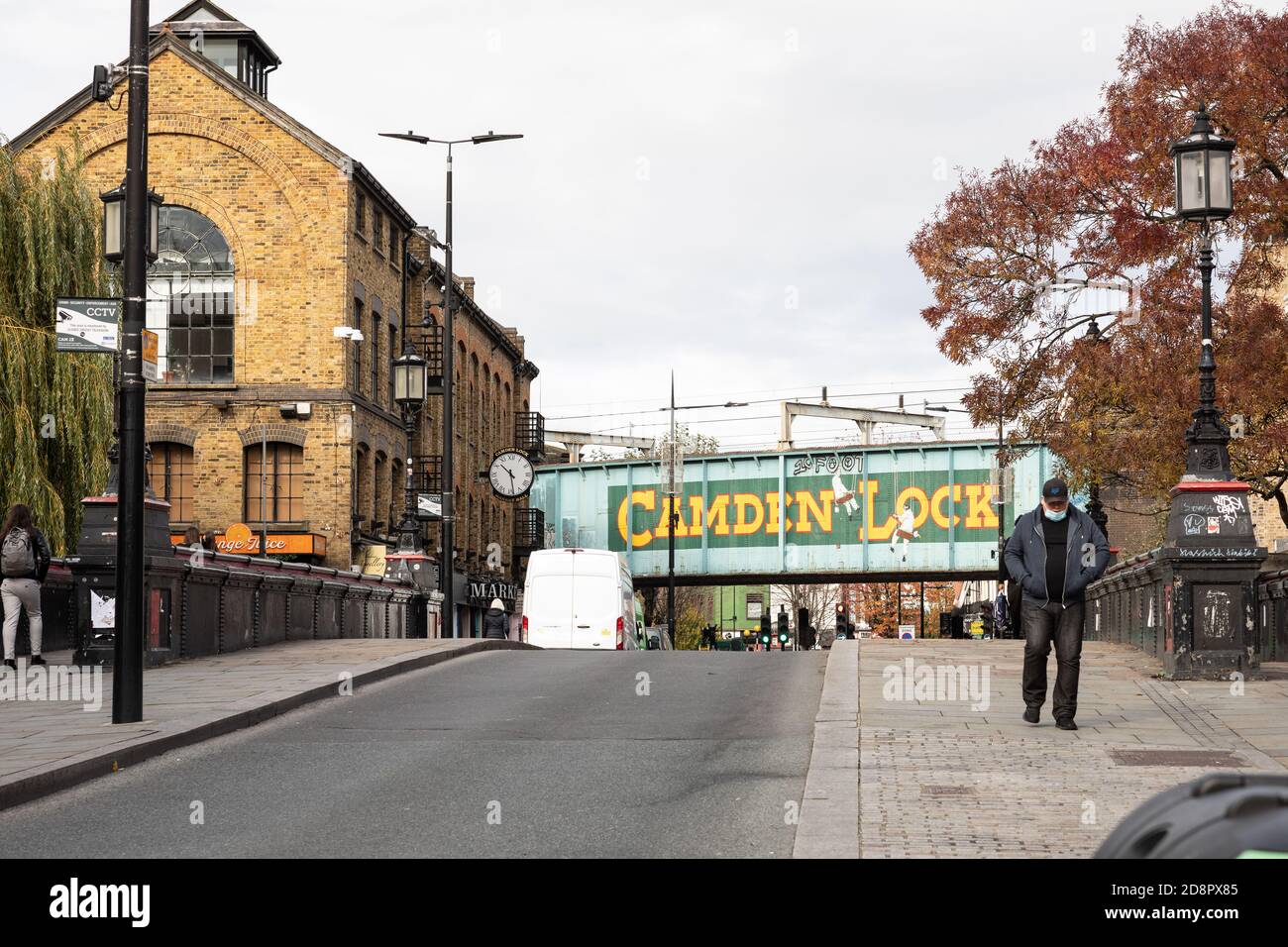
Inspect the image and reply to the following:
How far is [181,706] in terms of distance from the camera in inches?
545

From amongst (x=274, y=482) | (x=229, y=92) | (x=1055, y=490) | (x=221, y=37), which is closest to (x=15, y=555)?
(x=1055, y=490)

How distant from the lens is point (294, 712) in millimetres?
14398

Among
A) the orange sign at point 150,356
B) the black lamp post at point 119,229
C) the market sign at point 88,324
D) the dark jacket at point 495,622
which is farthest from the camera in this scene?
the dark jacket at point 495,622

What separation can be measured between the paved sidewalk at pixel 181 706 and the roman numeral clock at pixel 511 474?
18.5 m

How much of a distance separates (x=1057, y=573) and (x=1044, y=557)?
0.16 meters

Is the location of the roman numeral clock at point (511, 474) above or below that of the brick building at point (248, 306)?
below

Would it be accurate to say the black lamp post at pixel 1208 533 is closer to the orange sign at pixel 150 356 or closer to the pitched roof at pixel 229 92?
the orange sign at pixel 150 356

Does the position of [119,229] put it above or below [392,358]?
below

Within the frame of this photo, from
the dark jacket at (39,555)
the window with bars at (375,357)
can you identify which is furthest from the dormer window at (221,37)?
the dark jacket at (39,555)

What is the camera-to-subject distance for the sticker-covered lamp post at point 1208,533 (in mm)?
15672

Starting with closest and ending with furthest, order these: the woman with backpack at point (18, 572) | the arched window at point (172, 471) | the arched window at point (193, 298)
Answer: the woman with backpack at point (18, 572)
the arched window at point (172, 471)
the arched window at point (193, 298)

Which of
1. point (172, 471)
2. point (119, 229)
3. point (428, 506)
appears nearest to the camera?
point (119, 229)

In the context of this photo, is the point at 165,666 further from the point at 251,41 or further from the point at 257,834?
the point at 251,41

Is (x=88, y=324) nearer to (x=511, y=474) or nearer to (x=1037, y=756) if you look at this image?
(x=1037, y=756)
